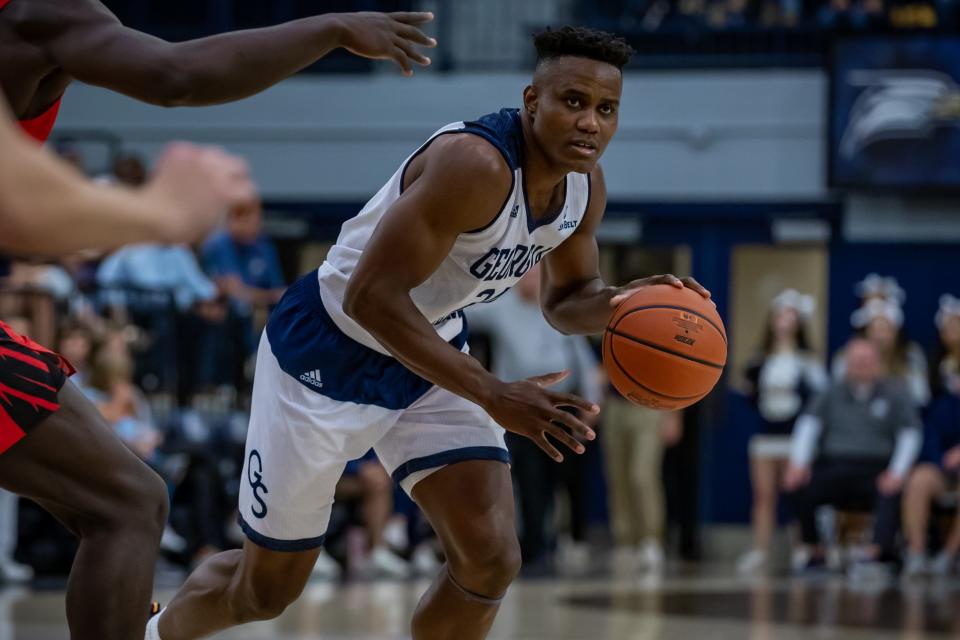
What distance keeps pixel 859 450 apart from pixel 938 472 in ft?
1.97

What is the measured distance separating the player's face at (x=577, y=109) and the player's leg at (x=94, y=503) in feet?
4.43

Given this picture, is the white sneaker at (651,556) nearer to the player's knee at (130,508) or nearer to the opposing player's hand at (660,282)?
the opposing player's hand at (660,282)

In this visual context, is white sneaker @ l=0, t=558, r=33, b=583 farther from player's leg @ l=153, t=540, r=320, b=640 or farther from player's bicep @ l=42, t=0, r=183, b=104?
player's bicep @ l=42, t=0, r=183, b=104

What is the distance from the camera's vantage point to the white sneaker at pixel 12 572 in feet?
25.5

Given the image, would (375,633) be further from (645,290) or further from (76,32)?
(76,32)

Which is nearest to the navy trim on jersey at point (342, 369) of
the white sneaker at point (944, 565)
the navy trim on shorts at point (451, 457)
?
the navy trim on shorts at point (451, 457)

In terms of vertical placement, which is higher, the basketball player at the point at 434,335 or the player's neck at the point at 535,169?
the player's neck at the point at 535,169

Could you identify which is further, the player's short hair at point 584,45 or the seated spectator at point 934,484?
the seated spectator at point 934,484

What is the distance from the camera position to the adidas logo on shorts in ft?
13.5

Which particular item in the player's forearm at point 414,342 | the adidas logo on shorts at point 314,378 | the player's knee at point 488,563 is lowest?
the player's knee at point 488,563

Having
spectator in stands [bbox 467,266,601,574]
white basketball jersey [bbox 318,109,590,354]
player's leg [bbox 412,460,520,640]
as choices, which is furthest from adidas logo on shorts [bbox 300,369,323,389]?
spectator in stands [bbox 467,266,601,574]

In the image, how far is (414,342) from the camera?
11.8ft

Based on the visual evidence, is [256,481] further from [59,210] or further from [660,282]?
[59,210]

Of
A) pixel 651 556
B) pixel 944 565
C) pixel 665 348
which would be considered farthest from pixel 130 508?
pixel 944 565
